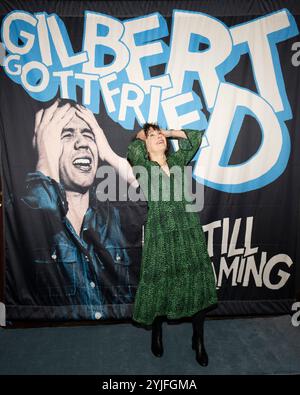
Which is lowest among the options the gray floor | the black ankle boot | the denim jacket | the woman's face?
the gray floor

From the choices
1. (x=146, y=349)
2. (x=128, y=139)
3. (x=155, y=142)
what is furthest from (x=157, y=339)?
(x=128, y=139)

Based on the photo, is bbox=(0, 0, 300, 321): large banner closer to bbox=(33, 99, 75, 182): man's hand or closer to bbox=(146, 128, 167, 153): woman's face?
bbox=(33, 99, 75, 182): man's hand

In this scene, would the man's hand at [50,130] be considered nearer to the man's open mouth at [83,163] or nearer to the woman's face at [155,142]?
the man's open mouth at [83,163]

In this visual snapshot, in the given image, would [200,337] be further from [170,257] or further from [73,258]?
[73,258]

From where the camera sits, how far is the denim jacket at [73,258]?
2.46 metres

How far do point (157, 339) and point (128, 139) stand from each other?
148cm

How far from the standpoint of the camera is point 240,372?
1980mm

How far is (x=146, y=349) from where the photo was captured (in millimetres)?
2232

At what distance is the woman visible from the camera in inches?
77.8

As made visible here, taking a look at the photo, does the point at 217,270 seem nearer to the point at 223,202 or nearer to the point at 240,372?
the point at 223,202

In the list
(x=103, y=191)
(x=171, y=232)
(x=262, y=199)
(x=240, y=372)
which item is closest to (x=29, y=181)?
(x=103, y=191)

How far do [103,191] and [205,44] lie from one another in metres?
1.37

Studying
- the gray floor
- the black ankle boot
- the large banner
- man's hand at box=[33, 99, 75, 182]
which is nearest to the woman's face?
the large banner

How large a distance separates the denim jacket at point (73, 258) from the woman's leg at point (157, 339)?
0.42 m
